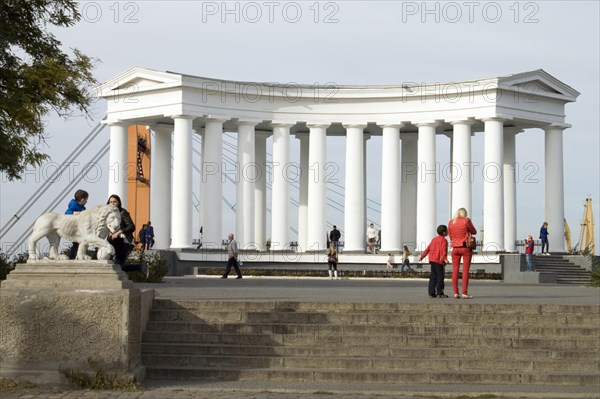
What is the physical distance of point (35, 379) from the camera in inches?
833

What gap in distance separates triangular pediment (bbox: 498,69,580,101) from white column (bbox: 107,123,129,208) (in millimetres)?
20038

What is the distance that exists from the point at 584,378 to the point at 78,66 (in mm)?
20401

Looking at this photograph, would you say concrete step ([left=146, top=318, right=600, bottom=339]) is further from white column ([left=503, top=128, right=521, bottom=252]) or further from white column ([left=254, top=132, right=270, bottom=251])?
white column ([left=254, top=132, right=270, bottom=251])

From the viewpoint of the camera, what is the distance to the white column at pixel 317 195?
64.8m

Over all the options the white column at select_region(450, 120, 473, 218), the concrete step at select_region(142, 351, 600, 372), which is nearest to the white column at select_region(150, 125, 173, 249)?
the white column at select_region(450, 120, 473, 218)

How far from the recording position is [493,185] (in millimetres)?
61844

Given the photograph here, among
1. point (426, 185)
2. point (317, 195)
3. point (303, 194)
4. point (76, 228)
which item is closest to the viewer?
point (76, 228)

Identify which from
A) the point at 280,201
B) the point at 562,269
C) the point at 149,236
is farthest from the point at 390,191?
the point at 149,236

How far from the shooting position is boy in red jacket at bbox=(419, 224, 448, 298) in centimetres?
3139

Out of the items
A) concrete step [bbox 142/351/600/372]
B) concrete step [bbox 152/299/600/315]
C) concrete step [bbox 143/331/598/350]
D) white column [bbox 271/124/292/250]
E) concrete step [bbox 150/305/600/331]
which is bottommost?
concrete step [bbox 142/351/600/372]

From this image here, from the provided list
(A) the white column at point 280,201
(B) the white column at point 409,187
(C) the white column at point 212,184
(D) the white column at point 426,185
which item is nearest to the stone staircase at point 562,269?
(D) the white column at point 426,185

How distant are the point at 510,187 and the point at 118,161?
21250mm

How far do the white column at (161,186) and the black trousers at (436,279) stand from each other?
119 ft

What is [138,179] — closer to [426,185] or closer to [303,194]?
[303,194]
